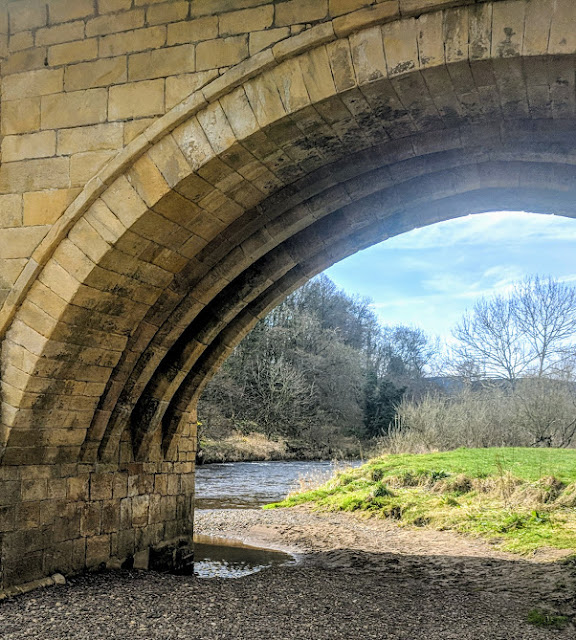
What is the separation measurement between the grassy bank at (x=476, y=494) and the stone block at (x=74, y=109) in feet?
20.0

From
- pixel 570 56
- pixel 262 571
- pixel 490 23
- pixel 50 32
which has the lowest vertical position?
pixel 262 571

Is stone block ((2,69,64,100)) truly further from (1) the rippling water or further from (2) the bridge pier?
(1) the rippling water

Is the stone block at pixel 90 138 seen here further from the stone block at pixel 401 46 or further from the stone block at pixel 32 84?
the stone block at pixel 401 46

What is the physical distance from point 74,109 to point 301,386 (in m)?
24.4

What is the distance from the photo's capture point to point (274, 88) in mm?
4105

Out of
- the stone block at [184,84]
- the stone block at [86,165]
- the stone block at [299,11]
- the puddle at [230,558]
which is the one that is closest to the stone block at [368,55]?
the stone block at [299,11]

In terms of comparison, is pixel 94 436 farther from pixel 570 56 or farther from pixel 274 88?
pixel 570 56

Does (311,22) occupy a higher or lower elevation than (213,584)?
higher

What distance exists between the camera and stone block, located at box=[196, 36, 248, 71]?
14.0 feet

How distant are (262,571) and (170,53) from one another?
5045 mm

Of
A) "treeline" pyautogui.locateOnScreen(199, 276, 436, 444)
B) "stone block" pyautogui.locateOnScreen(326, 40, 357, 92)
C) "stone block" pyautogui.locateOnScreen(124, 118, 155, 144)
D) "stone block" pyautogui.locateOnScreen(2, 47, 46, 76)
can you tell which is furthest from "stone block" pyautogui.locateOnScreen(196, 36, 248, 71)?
"treeline" pyautogui.locateOnScreen(199, 276, 436, 444)

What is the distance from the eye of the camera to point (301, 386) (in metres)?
28.8

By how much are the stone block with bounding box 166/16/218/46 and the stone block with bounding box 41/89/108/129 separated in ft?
2.02

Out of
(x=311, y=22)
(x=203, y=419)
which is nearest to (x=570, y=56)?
(x=311, y=22)
